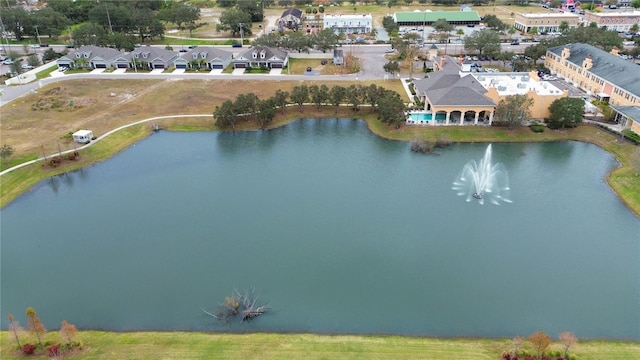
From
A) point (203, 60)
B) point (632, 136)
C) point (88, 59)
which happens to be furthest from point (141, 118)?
point (632, 136)

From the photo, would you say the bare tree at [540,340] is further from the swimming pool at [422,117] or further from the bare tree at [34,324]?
the swimming pool at [422,117]

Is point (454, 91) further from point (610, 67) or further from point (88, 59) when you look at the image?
point (88, 59)

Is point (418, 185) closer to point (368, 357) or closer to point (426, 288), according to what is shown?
point (426, 288)

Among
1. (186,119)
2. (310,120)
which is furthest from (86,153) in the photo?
(310,120)

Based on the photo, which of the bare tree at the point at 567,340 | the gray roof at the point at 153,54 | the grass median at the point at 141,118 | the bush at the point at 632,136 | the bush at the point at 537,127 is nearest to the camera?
the bare tree at the point at 567,340

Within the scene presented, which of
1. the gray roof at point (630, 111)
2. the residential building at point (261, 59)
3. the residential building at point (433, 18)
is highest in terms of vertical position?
the residential building at point (433, 18)

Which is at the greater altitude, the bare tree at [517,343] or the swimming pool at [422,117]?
the swimming pool at [422,117]

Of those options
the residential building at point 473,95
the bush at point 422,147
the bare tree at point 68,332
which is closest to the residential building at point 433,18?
the residential building at point 473,95
